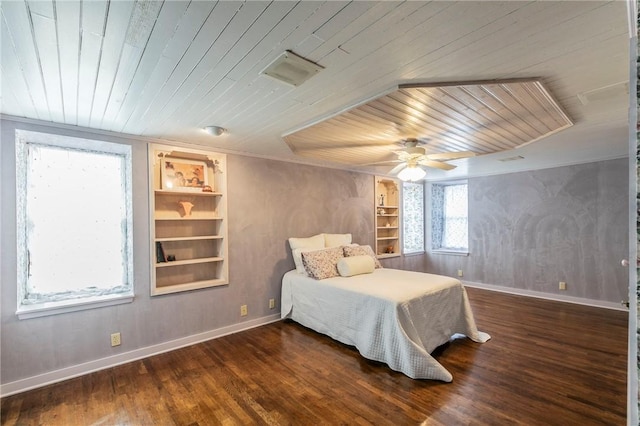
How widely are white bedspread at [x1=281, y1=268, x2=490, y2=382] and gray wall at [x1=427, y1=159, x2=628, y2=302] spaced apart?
A: 2.56 m

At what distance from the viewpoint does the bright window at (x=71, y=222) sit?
2645 millimetres

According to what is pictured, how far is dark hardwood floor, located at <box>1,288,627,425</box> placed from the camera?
2080mm

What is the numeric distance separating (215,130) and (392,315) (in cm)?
238

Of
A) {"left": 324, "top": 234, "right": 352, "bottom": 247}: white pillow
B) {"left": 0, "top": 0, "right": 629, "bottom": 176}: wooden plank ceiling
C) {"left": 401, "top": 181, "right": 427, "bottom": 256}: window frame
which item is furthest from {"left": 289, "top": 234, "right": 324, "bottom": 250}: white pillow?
{"left": 401, "top": 181, "right": 427, "bottom": 256}: window frame

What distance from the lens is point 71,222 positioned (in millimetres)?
2865

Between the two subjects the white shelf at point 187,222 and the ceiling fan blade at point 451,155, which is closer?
the ceiling fan blade at point 451,155

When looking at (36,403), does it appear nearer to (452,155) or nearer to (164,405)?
(164,405)

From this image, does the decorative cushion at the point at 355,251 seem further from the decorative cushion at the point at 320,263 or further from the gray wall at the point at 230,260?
the gray wall at the point at 230,260

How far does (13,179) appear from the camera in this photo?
2455mm

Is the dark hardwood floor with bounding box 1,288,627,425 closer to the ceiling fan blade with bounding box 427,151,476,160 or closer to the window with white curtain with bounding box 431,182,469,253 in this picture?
A: the ceiling fan blade with bounding box 427,151,476,160

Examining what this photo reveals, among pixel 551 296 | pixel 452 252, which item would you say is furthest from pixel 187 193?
pixel 551 296

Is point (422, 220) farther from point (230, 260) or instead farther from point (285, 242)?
point (230, 260)

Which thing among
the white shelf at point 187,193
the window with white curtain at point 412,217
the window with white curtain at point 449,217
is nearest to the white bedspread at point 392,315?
the white shelf at point 187,193

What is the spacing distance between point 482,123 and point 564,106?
57 cm
